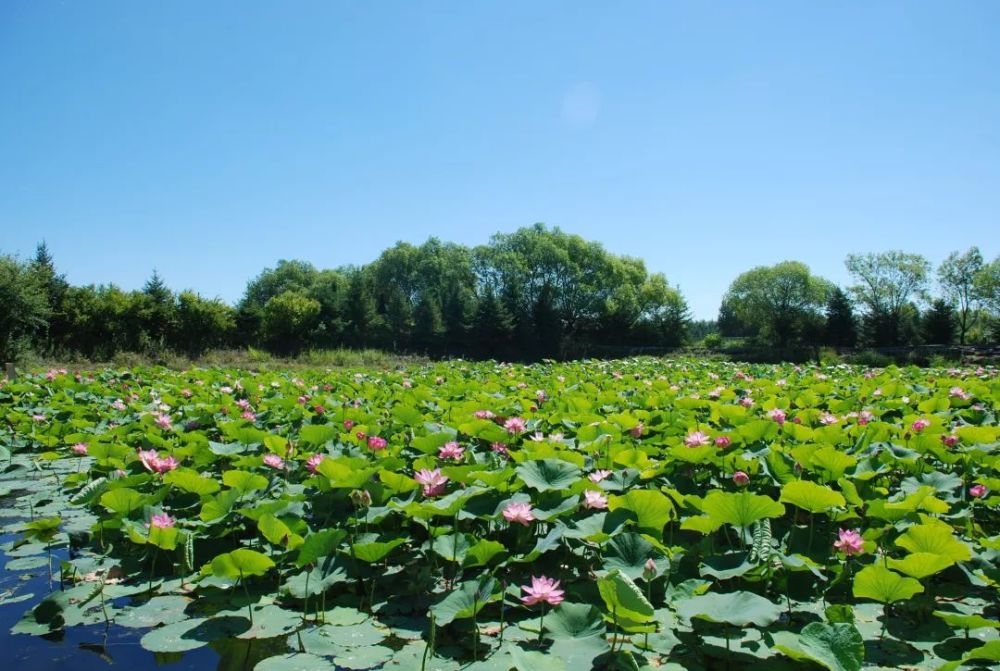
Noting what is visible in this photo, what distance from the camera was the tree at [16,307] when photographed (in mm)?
15968

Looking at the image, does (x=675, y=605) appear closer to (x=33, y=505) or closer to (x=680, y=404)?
(x=680, y=404)

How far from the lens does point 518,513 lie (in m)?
2.06

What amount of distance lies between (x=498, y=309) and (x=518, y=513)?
113 feet

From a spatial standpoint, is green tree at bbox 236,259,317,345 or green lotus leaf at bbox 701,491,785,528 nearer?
green lotus leaf at bbox 701,491,785,528

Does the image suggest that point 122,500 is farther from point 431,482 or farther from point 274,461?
point 431,482

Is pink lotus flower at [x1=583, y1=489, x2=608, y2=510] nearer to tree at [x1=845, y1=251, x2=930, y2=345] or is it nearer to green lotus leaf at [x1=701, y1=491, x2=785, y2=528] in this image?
green lotus leaf at [x1=701, y1=491, x2=785, y2=528]

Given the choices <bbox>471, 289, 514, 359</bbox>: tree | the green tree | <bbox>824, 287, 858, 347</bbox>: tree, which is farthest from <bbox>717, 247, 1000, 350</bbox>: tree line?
the green tree

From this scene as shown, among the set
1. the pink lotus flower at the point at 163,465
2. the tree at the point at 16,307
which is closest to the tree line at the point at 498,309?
the tree at the point at 16,307

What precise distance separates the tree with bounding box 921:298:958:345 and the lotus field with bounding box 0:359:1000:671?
42.5m

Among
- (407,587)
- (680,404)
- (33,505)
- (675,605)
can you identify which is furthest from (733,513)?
(33,505)

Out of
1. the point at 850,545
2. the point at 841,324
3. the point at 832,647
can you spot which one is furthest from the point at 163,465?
the point at 841,324

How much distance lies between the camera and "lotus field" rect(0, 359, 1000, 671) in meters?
1.68

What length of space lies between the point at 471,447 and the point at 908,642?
85.5 inches

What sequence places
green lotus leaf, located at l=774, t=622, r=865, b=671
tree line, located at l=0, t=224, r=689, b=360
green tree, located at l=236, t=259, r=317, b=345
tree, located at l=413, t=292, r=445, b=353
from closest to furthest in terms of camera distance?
green lotus leaf, located at l=774, t=622, r=865, b=671 → tree line, located at l=0, t=224, r=689, b=360 → tree, located at l=413, t=292, r=445, b=353 → green tree, located at l=236, t=259, r=317, b=345
